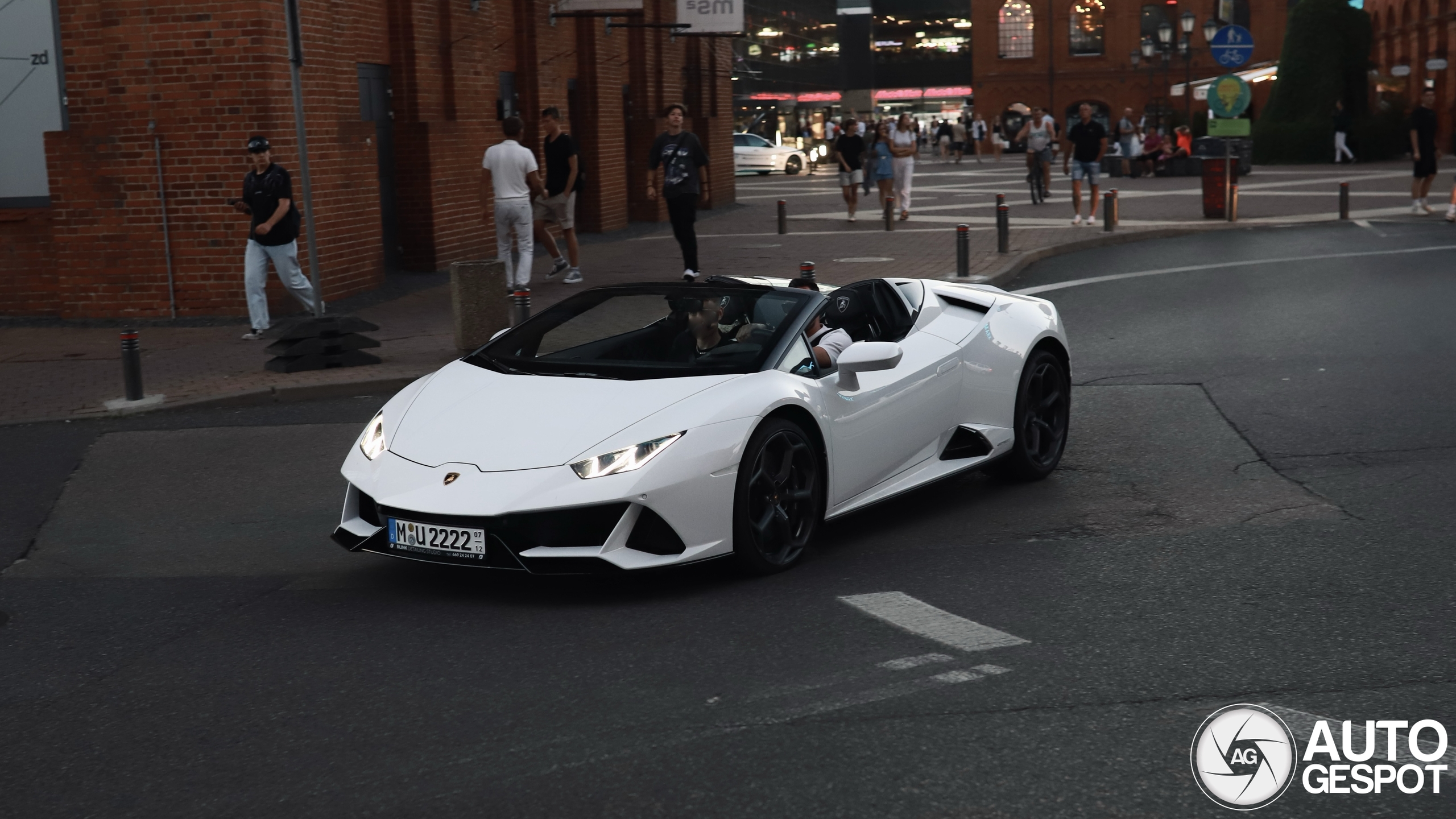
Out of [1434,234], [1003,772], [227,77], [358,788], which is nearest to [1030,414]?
[1003,772]

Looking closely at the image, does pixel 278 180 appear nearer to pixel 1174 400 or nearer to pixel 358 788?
pixel 1174 400

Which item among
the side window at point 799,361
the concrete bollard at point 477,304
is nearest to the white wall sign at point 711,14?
the concrete bollard at point 477,304

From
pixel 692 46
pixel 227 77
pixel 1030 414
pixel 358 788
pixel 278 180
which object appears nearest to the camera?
pixel 358 788

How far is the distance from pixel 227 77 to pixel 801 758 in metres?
12.3

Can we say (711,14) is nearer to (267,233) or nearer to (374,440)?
(267,233)

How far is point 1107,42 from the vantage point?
78.6 metres

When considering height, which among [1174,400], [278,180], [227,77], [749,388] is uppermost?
[227,77]

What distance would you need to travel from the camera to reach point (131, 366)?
1045 centimetres

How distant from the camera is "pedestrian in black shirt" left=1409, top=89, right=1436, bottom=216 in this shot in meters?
23.9

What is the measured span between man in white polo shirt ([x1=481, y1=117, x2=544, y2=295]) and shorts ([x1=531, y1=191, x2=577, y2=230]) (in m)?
1.51

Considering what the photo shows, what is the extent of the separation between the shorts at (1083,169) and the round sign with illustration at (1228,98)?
222 cm

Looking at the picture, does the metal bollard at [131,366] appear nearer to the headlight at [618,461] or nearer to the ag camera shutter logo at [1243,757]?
the headlight at [618,461]

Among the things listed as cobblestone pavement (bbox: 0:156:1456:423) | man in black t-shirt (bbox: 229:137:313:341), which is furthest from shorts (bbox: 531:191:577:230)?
man in black t-shirt (bbox: 229:137:313:341)

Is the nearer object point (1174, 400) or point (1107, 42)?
point (1174, 400)
